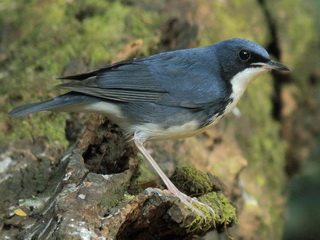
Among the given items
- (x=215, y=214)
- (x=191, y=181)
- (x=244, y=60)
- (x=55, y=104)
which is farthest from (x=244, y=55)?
(x=55, y=104)

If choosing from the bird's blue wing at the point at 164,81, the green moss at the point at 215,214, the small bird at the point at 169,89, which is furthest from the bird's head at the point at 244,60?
the green moss at the point at 215,214

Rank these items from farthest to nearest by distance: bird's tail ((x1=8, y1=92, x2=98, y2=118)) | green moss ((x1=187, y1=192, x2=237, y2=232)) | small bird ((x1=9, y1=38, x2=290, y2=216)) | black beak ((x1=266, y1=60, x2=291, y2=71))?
1. black beak ((x1=266, y1=60, x2=291, y2=71))
2. small bird ((x1=9, y1=38, x2=290, y2=216))
3. bird's tail ((x1=8, y1=92, x2=98, y2=118))
4. green moss ((x1=187, y1=192, x2=237, y2=232))

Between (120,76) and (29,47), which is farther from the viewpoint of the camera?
(29,47)

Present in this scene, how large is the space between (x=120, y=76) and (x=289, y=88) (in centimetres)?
373

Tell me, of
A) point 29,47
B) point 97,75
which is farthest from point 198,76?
point 29,47

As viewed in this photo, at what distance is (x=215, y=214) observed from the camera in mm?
4297

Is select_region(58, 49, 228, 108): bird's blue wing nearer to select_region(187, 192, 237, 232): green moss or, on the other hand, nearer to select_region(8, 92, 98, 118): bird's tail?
select_region(8, 92, 98, 118): bird's tail

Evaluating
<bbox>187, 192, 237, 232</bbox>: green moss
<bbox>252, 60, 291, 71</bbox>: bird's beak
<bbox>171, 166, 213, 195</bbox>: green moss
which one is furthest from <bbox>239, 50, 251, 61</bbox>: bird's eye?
<bbox>187, 192, 237, 232</bbox>: green moss

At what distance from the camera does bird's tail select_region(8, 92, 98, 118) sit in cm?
462

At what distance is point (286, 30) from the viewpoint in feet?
26.8

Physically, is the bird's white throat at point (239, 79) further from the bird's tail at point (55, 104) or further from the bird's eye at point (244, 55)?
the bird's tail at point (55, 104)

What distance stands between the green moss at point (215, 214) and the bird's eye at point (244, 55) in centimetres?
126

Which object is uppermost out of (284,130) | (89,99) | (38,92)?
(89,99)

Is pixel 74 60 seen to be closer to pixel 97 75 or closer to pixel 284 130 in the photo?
pixel 97 75
